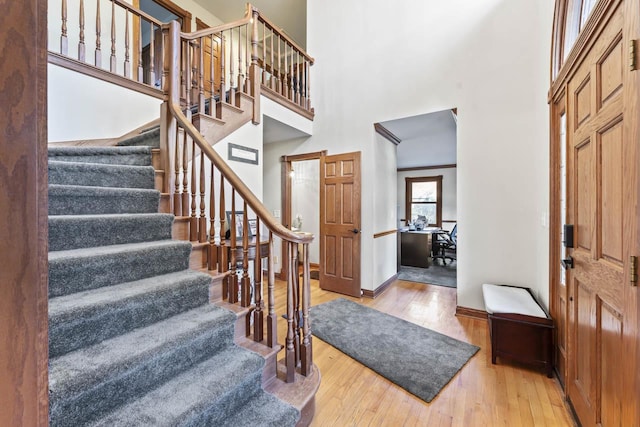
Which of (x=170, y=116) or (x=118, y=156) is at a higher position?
(x=170, y=116)

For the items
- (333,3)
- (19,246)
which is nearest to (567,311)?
(19,246)

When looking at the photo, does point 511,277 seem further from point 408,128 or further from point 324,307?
point 408,128

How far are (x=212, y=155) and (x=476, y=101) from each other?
9.42 feet

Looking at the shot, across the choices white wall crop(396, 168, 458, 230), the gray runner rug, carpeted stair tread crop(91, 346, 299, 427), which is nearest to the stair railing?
carpeted stair tread crop(91, 346, 299, 427)

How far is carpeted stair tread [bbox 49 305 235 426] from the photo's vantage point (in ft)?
3.33

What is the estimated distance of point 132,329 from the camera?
55.1 inches

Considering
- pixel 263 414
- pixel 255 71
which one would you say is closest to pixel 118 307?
pixel 263 414

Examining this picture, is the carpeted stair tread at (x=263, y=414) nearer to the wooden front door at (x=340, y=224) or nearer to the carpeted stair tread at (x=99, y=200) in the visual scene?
the carpeted stair tread at (x=99, y=200)

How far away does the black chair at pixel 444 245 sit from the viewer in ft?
19.7

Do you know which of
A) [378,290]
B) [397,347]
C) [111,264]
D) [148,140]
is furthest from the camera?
[378,290]

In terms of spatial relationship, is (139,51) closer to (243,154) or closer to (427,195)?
(243,154)

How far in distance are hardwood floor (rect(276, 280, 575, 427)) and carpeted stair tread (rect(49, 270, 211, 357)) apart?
3.46 ft

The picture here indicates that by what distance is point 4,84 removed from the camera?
406 mm

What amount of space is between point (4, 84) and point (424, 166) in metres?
8.41
